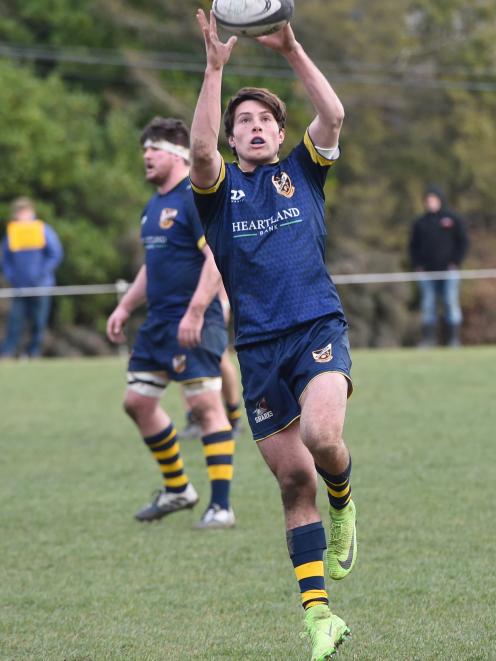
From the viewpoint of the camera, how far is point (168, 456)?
723 centimetres

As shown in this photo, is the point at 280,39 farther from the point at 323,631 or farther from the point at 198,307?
the point at 198,307

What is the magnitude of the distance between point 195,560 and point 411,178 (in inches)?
1100

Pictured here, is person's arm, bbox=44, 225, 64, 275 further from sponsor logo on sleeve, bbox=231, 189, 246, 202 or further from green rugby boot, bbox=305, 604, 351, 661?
green rugby boot, bbox=305, 604, 351, 661

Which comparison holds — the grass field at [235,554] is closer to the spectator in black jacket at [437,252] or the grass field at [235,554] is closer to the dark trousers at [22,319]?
the spectator in black jacket at [437,252]

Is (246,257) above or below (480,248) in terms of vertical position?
above

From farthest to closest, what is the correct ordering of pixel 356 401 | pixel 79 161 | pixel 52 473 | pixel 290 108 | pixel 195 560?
pixel 290 108 < pixel 79 161 < pixel 356 401 < pixel 52 473 < pixel 195 560

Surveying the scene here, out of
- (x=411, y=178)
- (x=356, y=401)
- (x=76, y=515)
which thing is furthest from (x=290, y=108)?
(x=76, y=515)

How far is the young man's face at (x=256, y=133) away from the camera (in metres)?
4.80

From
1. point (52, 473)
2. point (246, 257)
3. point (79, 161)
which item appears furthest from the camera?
point (79, 161)

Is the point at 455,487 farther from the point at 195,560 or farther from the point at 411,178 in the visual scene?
the point at 411,178

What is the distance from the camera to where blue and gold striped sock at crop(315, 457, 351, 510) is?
466cm

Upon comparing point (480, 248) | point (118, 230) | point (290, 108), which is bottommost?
point (480, 248)

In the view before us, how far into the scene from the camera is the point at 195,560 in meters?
6.19

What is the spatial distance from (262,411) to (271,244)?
64 cm
